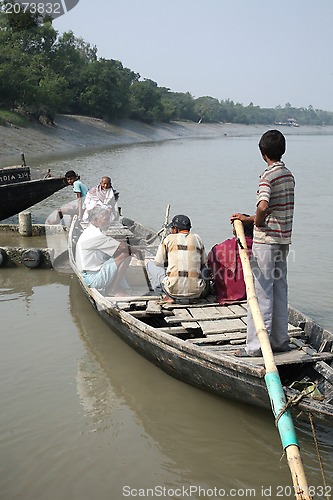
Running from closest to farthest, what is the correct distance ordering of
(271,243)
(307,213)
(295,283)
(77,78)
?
1. (271,243)
2. (295,283)
3. (307,213)
4. (77,78)

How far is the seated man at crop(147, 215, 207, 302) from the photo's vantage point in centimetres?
605

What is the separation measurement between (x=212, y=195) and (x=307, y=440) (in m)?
17.1

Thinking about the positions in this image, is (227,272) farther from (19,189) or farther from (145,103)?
(145,103)

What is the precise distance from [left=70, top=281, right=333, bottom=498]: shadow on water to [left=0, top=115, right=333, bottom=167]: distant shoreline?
74.2 ft

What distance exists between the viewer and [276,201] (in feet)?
14.8

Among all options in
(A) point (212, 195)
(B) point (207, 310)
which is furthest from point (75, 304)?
(A) point (212, 195)

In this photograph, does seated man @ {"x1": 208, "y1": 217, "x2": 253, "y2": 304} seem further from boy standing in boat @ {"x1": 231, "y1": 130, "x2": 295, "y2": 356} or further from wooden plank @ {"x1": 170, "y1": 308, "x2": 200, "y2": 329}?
boy standing in boat @ {"x1": 231, "y1": 130, "x2": 295, "y2": 356}

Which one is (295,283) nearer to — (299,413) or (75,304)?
(75,304)

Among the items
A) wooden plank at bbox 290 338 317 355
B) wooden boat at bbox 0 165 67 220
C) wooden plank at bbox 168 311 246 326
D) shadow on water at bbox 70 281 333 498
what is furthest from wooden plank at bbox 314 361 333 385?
wooden boat at bbox 0 165 67 220

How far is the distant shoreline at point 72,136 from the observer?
33281 mm

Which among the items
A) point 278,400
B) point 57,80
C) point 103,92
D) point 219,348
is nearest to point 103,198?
point 219,348

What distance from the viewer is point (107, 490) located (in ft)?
13.6

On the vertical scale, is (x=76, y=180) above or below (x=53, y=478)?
above

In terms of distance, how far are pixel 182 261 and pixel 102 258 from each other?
56.0 inches
